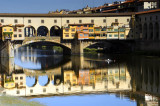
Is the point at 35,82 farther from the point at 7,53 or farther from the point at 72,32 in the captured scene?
the point at 72,32

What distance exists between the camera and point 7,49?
244 ft

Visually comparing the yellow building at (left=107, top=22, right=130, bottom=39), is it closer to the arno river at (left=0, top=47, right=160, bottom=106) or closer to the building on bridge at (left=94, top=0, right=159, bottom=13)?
the building on bridge at (left=94, top=0, right=159, bottom=13)

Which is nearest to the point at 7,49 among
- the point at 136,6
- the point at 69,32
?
the point at 69,32

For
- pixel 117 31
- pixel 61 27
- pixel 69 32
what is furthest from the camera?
pixel 117 31

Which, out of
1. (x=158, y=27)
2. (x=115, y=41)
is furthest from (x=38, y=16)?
(x=158, y=27)

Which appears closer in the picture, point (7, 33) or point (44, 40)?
point (7, 33)

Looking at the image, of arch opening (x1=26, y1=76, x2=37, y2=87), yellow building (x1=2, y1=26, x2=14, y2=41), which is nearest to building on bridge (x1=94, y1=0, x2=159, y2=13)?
yellow building (x1=2, y1=26, x2=14, y2=41)

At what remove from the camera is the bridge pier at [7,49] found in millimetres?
74300

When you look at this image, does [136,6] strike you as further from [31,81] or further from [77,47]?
[31,81]

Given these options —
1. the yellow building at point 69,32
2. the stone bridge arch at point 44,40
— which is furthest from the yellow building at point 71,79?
the yellow building at point 69,32

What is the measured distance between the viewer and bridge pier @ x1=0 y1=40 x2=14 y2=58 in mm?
74300

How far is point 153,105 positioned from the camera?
25781 millimetres

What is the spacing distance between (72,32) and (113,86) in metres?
46.7

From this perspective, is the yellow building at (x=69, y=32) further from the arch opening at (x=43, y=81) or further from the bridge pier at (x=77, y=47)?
the arch opening at (x=43, y=81)
